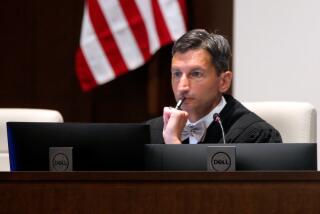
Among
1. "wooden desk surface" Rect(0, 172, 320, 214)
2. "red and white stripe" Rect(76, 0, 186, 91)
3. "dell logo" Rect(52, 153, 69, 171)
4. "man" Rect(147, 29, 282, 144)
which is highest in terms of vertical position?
"red and white stripe" Rect(76, 0, 186, 91)

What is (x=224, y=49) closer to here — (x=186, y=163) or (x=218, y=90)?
(x=218, y=90)

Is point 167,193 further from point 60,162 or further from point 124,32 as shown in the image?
point 124,32

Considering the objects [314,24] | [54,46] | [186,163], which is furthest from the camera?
[54,46]

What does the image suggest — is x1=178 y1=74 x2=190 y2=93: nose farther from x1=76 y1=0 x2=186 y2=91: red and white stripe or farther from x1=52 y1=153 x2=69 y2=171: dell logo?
x1=76 y1=0 x2=186 y2=91: red and white stripe

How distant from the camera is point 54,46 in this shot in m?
5.03

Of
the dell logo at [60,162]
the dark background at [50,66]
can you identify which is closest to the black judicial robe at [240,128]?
the dell logo at [60,162]

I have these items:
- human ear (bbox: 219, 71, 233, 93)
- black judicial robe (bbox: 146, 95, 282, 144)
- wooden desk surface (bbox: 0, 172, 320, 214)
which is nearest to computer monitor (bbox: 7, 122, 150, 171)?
wooden desk surface (bbox: 0, 172, 320, 214)

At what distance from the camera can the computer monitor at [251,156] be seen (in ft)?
8.36

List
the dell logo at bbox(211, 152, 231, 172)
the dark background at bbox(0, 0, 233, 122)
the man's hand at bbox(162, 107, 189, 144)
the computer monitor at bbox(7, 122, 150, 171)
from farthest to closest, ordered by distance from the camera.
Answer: the dark background at bbox(0, 0, 233, 122) → the man's hand at bbox(162, 107, 189, 144) → the computer monitor at bbox(7, 122, 150, 171) → the dell logo at bbox(211, 152, 231, 172)

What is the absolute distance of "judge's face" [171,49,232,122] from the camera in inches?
138

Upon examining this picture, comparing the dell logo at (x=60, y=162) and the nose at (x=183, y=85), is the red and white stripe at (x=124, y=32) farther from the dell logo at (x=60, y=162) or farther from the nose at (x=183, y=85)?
the dell logo at (x=60, y=162)

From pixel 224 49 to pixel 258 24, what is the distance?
121cm

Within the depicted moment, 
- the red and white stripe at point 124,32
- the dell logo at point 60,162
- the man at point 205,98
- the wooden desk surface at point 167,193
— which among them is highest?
the red and white stripe at point 124,32

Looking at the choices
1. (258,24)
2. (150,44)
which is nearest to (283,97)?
(258,24)
